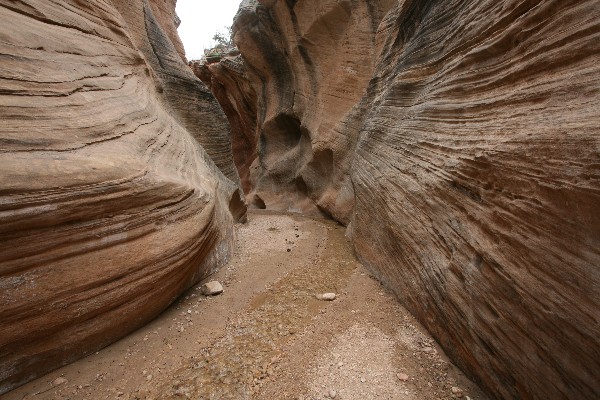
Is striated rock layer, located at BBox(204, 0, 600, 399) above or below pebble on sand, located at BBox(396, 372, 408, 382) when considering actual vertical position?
above

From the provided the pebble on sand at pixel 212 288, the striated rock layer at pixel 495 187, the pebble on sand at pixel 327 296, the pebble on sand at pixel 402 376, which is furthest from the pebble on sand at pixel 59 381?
the striated rock layer at pixel 495 187

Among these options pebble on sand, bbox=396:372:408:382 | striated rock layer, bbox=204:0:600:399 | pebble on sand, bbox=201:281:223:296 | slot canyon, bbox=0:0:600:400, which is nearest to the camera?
striated rock layer, bbox=204:0:600:399

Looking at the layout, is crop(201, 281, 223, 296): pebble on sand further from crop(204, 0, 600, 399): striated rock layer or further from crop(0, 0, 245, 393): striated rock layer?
crop(204, 0, 600, 399): striated rock layer

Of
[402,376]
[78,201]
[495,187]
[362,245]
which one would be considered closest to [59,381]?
[78,201]

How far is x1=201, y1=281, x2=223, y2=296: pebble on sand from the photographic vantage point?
3.90 meters

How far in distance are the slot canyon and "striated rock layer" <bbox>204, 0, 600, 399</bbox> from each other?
1cm

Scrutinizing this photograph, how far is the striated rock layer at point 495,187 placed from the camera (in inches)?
66.7

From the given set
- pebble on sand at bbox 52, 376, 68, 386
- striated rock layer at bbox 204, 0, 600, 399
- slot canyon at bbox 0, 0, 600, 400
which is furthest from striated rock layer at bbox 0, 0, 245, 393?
striated rock layer at bbox 204, 0, 600, 399

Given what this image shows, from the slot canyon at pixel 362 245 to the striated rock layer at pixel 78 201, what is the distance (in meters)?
0.02

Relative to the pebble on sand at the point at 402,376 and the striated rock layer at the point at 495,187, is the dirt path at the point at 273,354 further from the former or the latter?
→ the striated rock layer at the point at 495,187

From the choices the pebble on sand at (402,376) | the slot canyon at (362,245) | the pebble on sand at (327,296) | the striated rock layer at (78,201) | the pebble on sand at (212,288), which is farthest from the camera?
the pebble on sand at (212,288)

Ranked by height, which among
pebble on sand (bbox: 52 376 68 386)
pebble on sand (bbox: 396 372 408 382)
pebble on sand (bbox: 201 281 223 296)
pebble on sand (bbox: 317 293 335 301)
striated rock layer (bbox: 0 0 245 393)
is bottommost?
pebble on sand (bbox: 52 376 68 386)

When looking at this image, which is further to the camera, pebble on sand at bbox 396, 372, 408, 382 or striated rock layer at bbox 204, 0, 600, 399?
pebble on sand at bbox 396, 372, 408, 382

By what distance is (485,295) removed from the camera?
2275 mm
